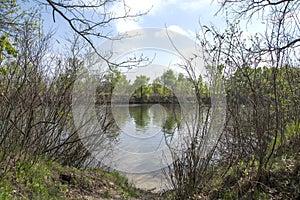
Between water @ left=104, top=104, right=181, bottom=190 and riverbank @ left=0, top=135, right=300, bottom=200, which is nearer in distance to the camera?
riverbank @ left=0, top=135, right=300, bottom=200

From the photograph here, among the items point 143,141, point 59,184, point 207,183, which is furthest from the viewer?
point 143,141

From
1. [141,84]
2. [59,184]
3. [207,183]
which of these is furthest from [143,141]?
[207,183]

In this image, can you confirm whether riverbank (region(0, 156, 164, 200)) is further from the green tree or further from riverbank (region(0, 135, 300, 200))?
the green tree

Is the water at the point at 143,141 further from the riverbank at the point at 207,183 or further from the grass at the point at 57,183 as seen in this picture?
the riverbank at the point at 207,183

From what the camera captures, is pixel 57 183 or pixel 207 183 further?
pixel 57 183

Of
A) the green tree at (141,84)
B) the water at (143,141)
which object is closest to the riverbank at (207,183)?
the water at (143,141)

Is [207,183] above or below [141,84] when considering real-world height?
below

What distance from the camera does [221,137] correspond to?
14.8 ft

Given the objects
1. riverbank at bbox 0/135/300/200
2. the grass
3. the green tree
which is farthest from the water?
riverbank at bbox 0/135/300/200

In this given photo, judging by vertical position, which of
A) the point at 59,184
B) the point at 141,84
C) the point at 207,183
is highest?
the point at 141,84

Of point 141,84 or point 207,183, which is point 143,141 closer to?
point 141,84

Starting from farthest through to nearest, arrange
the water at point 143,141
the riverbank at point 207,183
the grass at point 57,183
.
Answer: the water at point 143,141, the grass at point 57,183, the riverbank at point 207,183

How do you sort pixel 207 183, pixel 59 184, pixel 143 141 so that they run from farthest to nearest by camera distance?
pixel 143 141, pixel 59 184, pixel 207 183

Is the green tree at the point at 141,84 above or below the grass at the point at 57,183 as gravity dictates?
above
